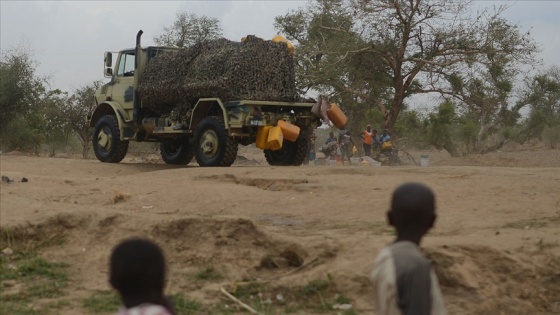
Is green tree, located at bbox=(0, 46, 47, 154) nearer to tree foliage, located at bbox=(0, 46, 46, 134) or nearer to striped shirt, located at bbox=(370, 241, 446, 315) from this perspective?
tree foliage, located at bbox=(0, 46, 46, 134)

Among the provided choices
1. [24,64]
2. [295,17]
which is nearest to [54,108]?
[24,64]

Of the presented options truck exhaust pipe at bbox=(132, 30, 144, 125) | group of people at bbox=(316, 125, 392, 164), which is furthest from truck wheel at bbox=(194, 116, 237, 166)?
group of people at bbox=(316, 125, 392, 164)

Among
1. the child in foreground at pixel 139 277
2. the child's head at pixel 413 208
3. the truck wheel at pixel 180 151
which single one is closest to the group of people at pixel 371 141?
the truck wheel at pixel 180 151

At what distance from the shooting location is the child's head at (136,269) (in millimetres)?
2609

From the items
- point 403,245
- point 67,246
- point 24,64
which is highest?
point 24,64

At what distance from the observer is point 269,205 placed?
30.3 feet

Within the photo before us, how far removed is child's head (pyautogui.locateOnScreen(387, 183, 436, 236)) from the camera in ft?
9.45

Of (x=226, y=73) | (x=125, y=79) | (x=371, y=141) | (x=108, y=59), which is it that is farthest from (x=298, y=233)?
(x=371, y=141)

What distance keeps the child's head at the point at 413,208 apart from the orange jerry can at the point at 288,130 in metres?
→ 11.4

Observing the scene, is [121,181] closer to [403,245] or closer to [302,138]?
[302,138]

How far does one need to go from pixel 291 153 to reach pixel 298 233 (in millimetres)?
8153

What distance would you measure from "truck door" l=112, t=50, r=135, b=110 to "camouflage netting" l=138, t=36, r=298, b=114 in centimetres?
90

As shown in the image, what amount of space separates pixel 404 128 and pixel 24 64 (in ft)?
51.0

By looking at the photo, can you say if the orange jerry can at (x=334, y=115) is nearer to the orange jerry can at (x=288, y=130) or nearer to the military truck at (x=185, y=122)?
the military truck at (x=185, y=122)
